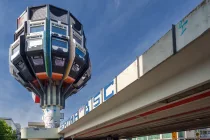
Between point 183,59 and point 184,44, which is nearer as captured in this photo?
point 184,44

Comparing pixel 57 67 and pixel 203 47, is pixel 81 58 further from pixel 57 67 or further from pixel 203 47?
pixel 203 47

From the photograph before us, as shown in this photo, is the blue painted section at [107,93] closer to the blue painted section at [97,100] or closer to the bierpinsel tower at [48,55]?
the blue painted section at [97,100]

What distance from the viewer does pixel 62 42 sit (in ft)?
249

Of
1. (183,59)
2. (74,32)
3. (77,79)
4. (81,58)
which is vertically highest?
(74,32)

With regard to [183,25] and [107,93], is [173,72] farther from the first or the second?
[107,93]

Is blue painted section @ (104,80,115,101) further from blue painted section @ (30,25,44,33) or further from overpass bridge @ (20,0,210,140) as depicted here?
blue painted section @ (30,25,44,33)

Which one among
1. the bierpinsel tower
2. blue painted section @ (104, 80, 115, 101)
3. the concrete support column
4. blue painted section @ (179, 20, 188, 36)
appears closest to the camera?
blue painted section @ (179, 20, 188, 36)

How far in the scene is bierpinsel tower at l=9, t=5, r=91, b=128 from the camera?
72.9 metres

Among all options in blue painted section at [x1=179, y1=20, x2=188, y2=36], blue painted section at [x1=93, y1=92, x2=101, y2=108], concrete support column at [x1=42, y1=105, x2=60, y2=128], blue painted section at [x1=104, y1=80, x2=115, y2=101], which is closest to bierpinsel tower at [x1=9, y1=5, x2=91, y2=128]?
concrete support column at [x1=42, y1=105, x2=60, y2=128]

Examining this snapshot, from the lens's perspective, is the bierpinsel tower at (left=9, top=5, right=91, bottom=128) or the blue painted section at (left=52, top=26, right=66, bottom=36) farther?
the blue painted section at (left=52, top=26, right=66, bottom=36)

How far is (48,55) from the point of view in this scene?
72.2 m

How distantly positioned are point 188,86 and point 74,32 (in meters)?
71.5

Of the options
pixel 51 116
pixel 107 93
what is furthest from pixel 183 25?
pixel 51 116

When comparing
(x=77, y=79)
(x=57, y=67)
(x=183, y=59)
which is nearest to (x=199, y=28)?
(x=183, y=59)
